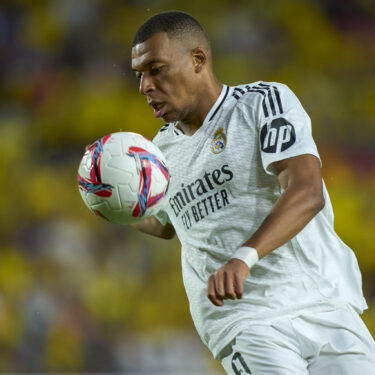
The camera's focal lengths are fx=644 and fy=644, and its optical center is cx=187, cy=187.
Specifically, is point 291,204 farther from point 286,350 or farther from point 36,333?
point 36,333

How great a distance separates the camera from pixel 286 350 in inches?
90.7

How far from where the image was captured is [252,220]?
2.50 m

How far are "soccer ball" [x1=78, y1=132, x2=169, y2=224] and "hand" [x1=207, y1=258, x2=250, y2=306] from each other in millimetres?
602

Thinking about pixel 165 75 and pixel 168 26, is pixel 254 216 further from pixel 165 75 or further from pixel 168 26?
pixel 168 26

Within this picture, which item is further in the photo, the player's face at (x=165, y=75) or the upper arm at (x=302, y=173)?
the player's face at (x=165, y=75)

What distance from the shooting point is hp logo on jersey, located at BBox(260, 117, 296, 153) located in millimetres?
2295

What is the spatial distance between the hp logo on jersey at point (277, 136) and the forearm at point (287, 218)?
20 cm

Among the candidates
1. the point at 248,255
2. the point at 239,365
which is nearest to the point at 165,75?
the point at 248,255

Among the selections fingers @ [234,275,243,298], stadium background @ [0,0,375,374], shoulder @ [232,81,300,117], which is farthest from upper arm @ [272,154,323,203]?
stadium background @ [0,0,375,374]

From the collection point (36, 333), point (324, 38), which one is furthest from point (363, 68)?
point (36, 333)

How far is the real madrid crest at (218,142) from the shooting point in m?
2.57

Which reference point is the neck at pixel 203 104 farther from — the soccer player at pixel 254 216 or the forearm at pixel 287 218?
the forearm at pixel 287 218

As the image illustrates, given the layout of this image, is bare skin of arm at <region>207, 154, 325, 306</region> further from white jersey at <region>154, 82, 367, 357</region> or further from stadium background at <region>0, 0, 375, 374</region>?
stadium background at <region>0, 0, 375, 374</region>

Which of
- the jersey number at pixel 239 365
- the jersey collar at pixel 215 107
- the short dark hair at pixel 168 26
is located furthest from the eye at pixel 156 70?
the jersey number at pixel 239 365
